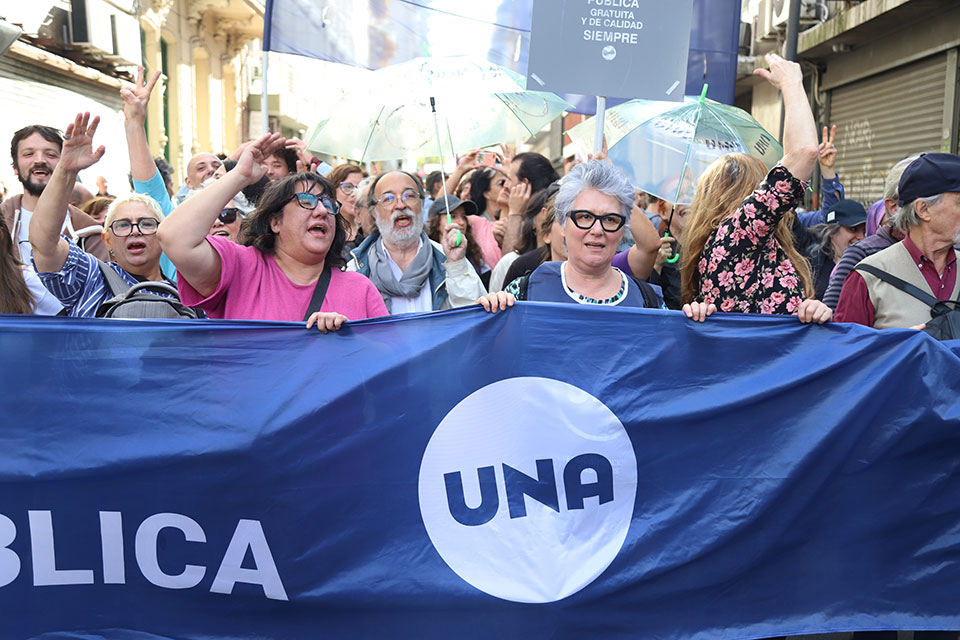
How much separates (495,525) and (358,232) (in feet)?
13.8

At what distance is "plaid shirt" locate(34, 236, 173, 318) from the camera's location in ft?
13.0

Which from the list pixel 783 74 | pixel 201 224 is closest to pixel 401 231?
pixel 201 224

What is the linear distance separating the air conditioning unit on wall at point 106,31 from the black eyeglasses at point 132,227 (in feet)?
40.7

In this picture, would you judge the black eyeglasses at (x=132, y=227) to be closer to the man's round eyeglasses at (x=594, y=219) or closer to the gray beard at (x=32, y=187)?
the gray beard at (x=32, y=187)

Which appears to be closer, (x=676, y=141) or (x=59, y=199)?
(x=59, y=199)

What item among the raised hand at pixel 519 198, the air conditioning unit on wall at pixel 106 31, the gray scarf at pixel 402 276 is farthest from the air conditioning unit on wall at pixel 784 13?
the gray scarf at pixel 402 276

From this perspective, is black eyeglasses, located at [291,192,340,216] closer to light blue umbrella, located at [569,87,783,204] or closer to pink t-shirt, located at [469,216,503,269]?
light blue umbrella, located at [569,87,783,204]

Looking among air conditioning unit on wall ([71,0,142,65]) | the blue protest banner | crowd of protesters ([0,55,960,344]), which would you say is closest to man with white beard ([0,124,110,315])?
crowd of protesters ([0,55,960,344])

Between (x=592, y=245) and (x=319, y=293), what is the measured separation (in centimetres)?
102

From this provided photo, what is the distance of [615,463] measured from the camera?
11.2 ft

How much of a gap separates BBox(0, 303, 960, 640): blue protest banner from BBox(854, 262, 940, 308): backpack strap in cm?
44

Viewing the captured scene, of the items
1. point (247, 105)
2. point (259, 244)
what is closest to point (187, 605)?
point (259, 244)

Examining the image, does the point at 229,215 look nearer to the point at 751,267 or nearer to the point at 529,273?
the point at 529,273

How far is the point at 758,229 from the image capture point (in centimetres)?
371
